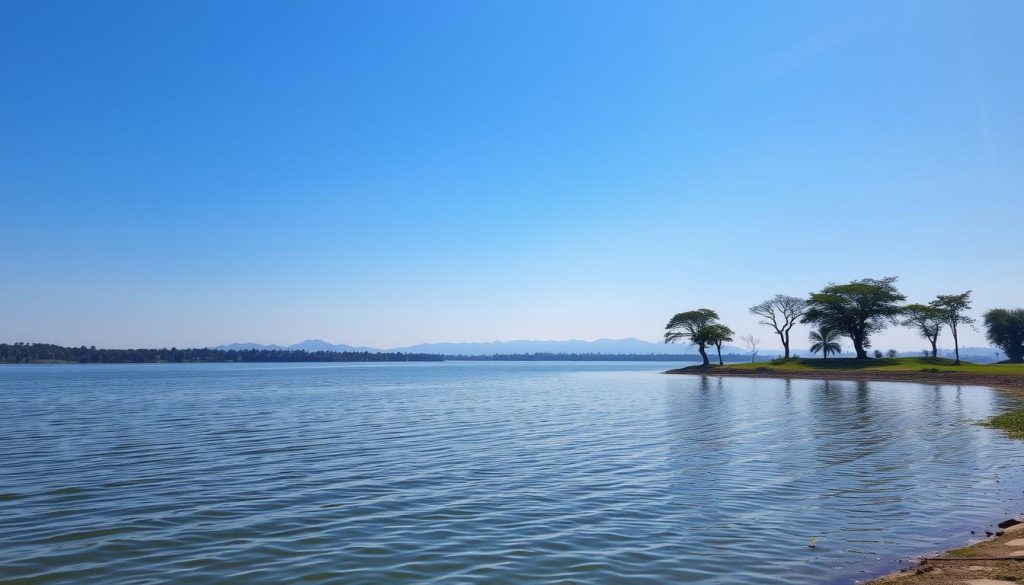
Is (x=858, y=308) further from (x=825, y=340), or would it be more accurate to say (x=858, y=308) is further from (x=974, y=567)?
(x=974, y=567)

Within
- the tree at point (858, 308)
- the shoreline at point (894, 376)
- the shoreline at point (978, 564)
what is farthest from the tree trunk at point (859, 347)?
the shoreline at point (978, 564)

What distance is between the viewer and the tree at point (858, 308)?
386ft

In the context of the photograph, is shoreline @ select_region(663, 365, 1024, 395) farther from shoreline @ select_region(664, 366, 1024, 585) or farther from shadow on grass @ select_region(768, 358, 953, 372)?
shoreline @ select_region(664, 366, 1024, 585)

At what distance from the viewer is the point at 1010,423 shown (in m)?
31.6

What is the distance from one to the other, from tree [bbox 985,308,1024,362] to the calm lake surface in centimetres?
11446

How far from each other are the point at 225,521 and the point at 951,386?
266 ft

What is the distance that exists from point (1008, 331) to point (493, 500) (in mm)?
146949

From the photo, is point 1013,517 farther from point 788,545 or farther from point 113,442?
point 113,442

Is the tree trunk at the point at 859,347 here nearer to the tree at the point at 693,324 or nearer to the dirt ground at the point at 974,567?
the tree at the point at 693,324

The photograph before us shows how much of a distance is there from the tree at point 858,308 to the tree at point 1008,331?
944 inches

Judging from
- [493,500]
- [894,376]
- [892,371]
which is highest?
[892,371]

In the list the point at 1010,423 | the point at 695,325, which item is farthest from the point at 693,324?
the point at 1010,423

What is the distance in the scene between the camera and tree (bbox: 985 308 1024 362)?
12229cm

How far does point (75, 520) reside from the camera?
15.0 metres
